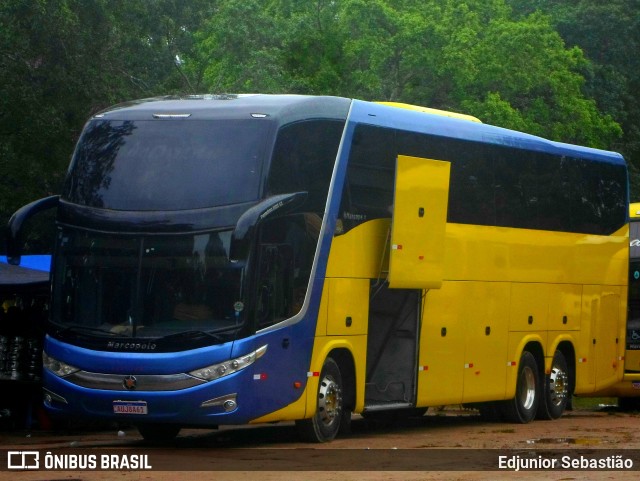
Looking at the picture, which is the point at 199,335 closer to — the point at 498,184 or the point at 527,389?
the point at 498,184

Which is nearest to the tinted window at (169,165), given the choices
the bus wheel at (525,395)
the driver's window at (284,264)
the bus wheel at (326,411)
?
the driver's window at (284,264)

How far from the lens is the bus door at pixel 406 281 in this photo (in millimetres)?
17344

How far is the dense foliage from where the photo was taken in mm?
29797

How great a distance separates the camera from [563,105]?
45.7 m

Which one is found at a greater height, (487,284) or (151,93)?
(151,93)

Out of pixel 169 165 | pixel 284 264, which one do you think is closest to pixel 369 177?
pixel 284 264

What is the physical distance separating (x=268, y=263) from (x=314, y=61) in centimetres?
2856

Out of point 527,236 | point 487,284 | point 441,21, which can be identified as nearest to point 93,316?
point 487,284

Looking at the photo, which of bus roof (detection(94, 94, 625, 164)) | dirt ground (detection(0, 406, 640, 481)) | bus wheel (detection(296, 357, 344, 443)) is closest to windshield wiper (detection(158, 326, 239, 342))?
dirt ground (detection(0, 406, 640, 481))

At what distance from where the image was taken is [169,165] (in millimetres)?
15250

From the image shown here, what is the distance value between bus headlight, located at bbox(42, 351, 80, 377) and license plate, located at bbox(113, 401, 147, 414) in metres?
0.67

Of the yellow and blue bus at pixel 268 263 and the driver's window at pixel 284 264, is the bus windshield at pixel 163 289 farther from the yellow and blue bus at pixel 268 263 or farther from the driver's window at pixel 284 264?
the driver's window at pixel 284 264

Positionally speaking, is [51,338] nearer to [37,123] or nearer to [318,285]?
[318,285]

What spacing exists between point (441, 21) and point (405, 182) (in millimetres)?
29014
